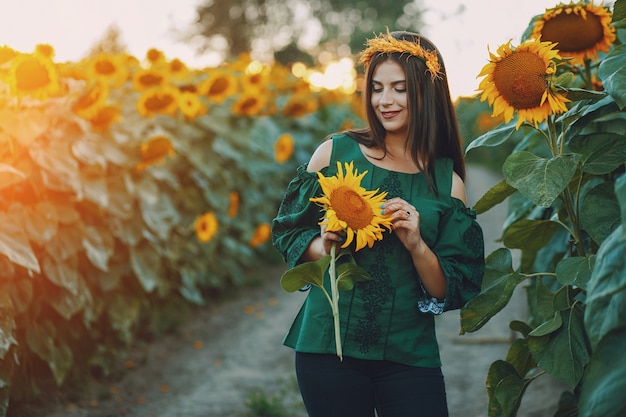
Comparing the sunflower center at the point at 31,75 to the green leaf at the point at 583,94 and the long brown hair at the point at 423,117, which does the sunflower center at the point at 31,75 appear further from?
the green leaf at the point at 583,94

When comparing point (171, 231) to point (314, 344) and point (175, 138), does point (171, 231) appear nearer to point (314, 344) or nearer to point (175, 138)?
point (175, 138)

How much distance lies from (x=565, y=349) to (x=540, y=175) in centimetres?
45

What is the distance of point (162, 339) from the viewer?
510 centimetres

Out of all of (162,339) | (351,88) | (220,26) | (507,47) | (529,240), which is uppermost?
(220,26)

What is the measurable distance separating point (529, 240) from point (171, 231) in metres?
3.29

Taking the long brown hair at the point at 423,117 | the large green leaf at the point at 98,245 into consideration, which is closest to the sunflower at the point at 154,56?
the large green leaf at the point at 98,245

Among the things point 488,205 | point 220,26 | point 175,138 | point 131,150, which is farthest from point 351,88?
point 220,26

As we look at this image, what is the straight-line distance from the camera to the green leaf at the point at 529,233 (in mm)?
2225

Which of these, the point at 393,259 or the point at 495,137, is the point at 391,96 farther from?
the point at 393,259

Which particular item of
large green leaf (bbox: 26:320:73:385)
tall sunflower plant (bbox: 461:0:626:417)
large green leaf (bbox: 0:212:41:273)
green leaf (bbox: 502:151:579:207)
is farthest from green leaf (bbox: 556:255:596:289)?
large green leaf (bbox: 26:320:73:385)

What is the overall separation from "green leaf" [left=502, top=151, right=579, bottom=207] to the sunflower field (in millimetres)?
1885

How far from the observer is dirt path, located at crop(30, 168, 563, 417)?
391 cm

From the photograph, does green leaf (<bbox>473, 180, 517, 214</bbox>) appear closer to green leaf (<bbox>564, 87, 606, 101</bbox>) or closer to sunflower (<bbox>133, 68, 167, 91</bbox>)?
green leaf (<bbox>564, 87, 606, 101</bbox>)

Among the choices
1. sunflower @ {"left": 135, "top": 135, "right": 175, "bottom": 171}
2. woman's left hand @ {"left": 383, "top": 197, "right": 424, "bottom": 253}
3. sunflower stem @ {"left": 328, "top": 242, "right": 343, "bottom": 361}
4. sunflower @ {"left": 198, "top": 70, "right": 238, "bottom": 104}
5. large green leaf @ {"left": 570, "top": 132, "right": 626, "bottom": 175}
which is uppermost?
sunflower @ {"left": 198, "top": 70, "right": 238, "bottom": 104}
